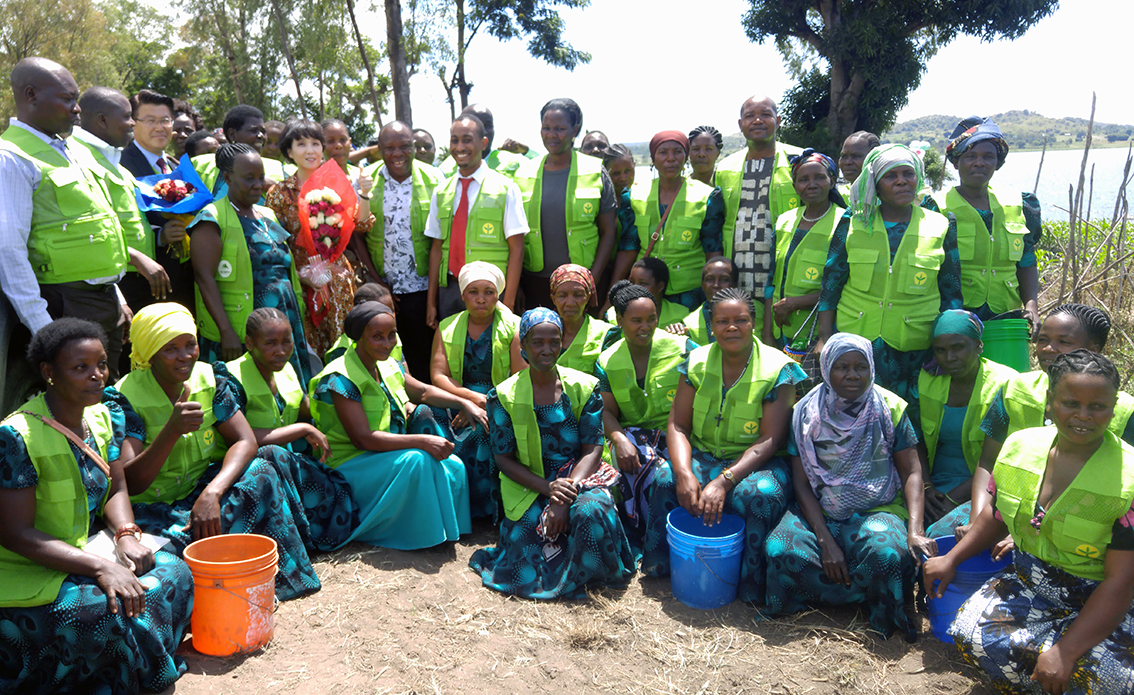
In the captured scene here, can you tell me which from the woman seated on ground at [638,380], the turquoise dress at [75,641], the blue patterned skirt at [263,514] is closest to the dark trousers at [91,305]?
the blue patterned skirt at [263,514]

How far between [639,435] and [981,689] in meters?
2.16

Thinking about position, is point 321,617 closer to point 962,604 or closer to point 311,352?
point 311,352

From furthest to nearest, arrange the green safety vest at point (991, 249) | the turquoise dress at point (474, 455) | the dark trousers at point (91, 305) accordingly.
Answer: the green safety vest at point (991, 249)
the turquoise dress at point (474, 455)
the dark trousers at point (91, 305)

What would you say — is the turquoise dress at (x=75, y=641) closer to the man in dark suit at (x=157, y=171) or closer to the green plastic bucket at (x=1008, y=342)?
the man in dark suit at (x=157, y=171)

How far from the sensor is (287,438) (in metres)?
4.16

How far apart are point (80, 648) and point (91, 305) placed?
1.93 m

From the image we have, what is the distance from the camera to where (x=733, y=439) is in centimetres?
423

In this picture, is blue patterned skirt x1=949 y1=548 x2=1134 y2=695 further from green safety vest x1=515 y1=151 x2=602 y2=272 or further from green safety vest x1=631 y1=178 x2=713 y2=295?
green safety vest x1=515 y1=151 x2=602 y2=272

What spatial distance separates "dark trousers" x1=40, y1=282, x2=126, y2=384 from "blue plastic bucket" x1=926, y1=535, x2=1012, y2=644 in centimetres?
436

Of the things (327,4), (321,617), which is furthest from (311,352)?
(327,4)

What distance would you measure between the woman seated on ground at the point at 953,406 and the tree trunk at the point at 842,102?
18.3m

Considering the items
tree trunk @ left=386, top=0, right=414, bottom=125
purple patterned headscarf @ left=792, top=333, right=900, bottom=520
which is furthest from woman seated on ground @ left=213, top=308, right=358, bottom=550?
tree trunk @ left=386, top=0, right=414, bottom=125

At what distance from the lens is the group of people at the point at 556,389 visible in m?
2.99

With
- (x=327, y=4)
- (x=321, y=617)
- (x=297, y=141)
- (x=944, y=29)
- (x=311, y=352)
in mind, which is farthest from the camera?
(x=327, y=4)
